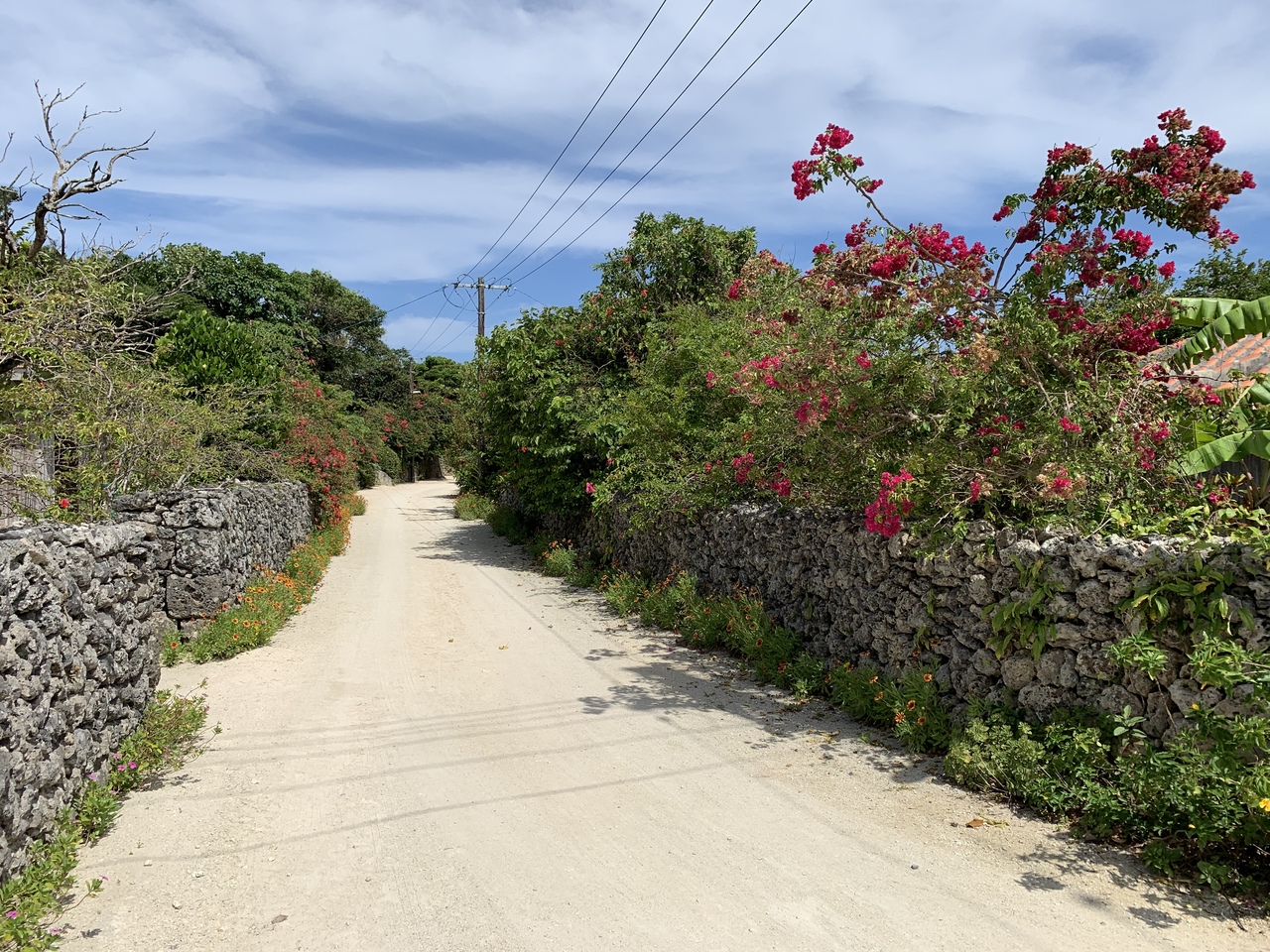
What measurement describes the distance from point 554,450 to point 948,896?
40.1ft

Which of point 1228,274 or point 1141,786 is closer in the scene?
point 1141,786

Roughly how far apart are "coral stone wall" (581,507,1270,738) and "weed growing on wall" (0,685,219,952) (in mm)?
5590

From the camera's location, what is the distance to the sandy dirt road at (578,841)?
3.81 meters

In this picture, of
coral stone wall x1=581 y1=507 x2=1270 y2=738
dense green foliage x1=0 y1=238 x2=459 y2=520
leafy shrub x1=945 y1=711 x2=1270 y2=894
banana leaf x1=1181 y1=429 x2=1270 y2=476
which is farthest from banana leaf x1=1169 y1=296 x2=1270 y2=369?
dense green foliage x1=0 y1=238 x2=459 y2=520

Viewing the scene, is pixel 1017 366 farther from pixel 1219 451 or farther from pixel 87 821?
pixel 87 821

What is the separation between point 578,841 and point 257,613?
22.7 ft

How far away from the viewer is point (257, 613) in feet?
33.0

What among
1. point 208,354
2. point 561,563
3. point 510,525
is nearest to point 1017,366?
point 561,563

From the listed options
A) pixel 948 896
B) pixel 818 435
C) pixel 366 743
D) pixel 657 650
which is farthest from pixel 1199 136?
pixel 366 743

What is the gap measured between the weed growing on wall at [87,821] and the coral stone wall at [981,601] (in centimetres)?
559

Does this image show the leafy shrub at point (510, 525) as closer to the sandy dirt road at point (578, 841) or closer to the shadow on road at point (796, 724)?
the shadow on road at point (796, 724)

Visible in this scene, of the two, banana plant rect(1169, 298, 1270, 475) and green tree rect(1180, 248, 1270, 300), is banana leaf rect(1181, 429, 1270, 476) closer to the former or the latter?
banana plant rect(1169, 298, 1270, 475)

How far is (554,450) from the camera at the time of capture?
15.6 m

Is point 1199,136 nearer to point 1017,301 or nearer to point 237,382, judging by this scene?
point 1017,301
